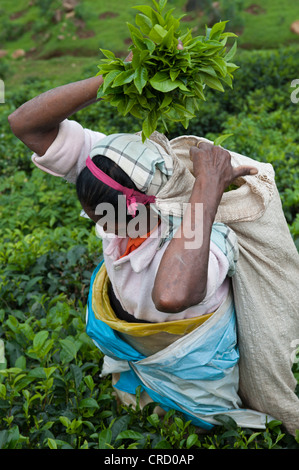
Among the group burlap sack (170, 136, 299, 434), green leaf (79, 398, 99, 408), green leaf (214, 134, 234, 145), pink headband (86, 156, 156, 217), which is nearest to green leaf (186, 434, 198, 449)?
burlap sack (170, 136, 299, 434)

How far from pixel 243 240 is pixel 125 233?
45cm

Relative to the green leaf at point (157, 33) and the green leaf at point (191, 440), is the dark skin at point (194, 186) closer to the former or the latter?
the green leaf at point (157, 33)

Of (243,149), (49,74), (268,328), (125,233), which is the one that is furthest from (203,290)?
(49,74)

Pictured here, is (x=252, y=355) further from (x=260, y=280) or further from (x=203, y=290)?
(x=203, y=290)

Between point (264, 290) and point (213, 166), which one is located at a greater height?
point (213, 166)

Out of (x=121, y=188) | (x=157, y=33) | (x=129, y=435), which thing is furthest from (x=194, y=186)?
(x=129, y=435)

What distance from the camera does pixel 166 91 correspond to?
156 cm

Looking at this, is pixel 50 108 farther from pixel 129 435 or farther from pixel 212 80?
pixel 129 435

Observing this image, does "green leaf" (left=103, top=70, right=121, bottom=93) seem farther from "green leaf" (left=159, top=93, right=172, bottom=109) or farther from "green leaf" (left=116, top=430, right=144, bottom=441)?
"green leaf" (left=116, top=430, right=144, bottom=441)

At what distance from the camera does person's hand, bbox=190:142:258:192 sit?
168 centimetres

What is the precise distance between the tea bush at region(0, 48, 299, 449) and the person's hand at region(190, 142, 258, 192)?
3.32 feet

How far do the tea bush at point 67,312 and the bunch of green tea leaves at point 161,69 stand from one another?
119 cm

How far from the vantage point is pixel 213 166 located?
5.59 ft

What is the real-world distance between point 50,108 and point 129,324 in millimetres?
835
